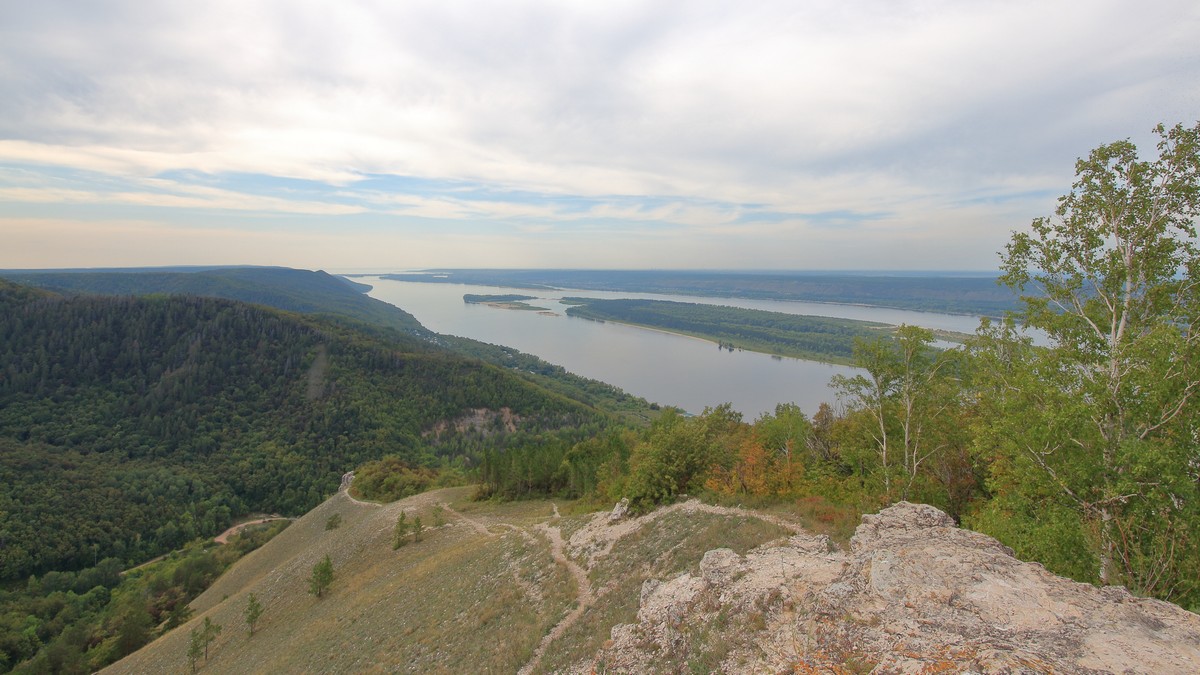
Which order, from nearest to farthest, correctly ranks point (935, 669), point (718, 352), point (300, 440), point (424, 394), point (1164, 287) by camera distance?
1. point (935, 669)
2. point (1164, 287)
3. point (300, 440)
4. point (424, 394)
5. point (718, 352)

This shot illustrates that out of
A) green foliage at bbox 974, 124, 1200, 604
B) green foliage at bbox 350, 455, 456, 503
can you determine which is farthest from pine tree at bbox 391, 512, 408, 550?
green foliage at bbox 974, 124, 1200, 604

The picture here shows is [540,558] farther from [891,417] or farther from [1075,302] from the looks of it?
[1075,302]

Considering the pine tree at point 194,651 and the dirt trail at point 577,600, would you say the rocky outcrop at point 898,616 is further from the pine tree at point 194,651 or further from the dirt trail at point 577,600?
the pine tree at point 194,651

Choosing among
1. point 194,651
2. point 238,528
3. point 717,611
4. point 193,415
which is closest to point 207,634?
point 194,651

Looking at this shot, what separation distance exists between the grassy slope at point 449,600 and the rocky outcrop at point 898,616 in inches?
100

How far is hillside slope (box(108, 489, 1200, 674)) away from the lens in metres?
7.70

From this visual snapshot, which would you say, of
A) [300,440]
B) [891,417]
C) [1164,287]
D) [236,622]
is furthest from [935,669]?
[300,440]

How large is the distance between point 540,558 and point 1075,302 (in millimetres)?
21879

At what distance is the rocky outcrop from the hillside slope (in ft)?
0.11

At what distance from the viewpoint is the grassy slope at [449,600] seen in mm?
16219

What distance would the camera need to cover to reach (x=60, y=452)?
10188cm

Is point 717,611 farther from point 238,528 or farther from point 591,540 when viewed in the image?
point 238,528

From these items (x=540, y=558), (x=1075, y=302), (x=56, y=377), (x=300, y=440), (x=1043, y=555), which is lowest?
(x=300, y=440)

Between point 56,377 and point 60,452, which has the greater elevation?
point 56,377
